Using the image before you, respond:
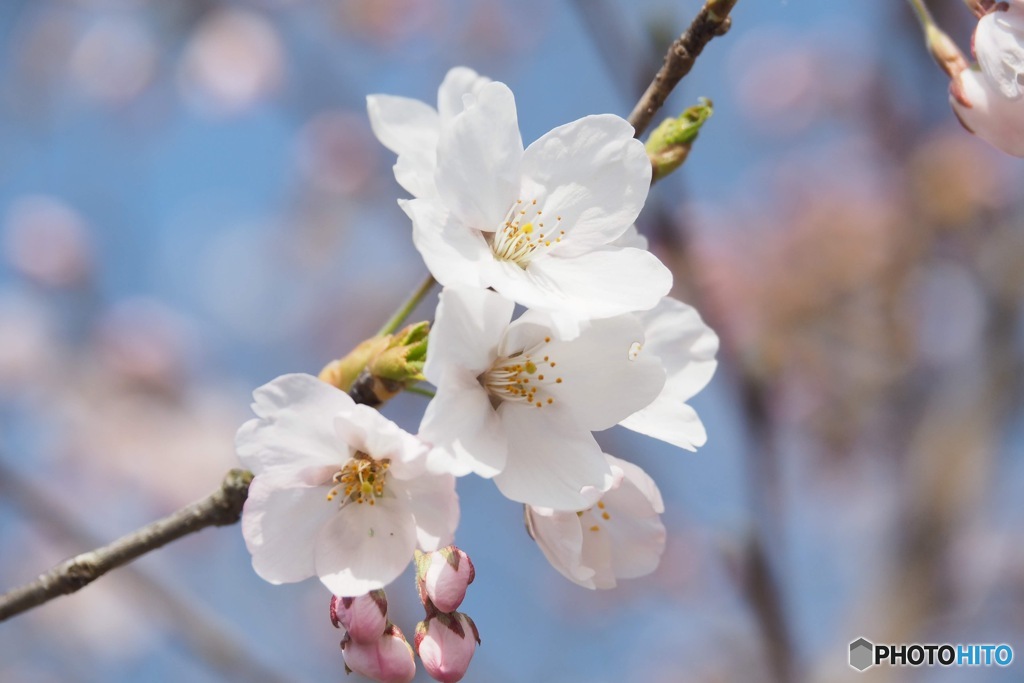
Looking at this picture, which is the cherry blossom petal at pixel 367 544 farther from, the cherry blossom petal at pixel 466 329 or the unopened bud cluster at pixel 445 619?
the cherry blossom petal at pixel 466 329

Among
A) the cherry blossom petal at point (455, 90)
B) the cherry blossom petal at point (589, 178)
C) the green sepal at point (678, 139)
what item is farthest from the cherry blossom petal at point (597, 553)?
the cherry blossom petal at point (455, 90)

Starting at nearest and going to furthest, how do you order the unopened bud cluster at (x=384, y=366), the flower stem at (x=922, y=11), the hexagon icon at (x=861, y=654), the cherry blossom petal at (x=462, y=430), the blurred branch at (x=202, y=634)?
the cherry blossom petal at (x=462, y=430) → the unopened bud cluster at (x=384, y=366) → the flower stem at (x=922, y=11) → the blurred branch at (x=202, y=634) → the hexagon icon at (x=861, y=654)

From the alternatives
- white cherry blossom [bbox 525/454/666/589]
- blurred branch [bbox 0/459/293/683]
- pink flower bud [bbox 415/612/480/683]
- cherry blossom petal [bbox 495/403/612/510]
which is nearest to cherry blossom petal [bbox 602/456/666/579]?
white cherry blossom [bbox 525/454/666/589]

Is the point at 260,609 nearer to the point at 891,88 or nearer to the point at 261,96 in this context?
the point at 261,96

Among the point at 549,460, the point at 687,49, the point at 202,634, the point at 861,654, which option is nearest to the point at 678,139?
the point at 687,49

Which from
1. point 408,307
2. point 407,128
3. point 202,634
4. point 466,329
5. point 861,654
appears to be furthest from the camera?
point 861,654

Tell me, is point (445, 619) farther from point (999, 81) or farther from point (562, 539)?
point (999, 81)

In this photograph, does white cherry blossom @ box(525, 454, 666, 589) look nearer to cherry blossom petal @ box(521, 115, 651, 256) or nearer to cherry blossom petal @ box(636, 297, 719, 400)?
cherry blossom petal @ box(636, 297, 719, 400)

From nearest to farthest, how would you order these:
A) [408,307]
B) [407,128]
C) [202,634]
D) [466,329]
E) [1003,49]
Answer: [466,329], [1003,49], [408,307], [407,128], [202,634]
